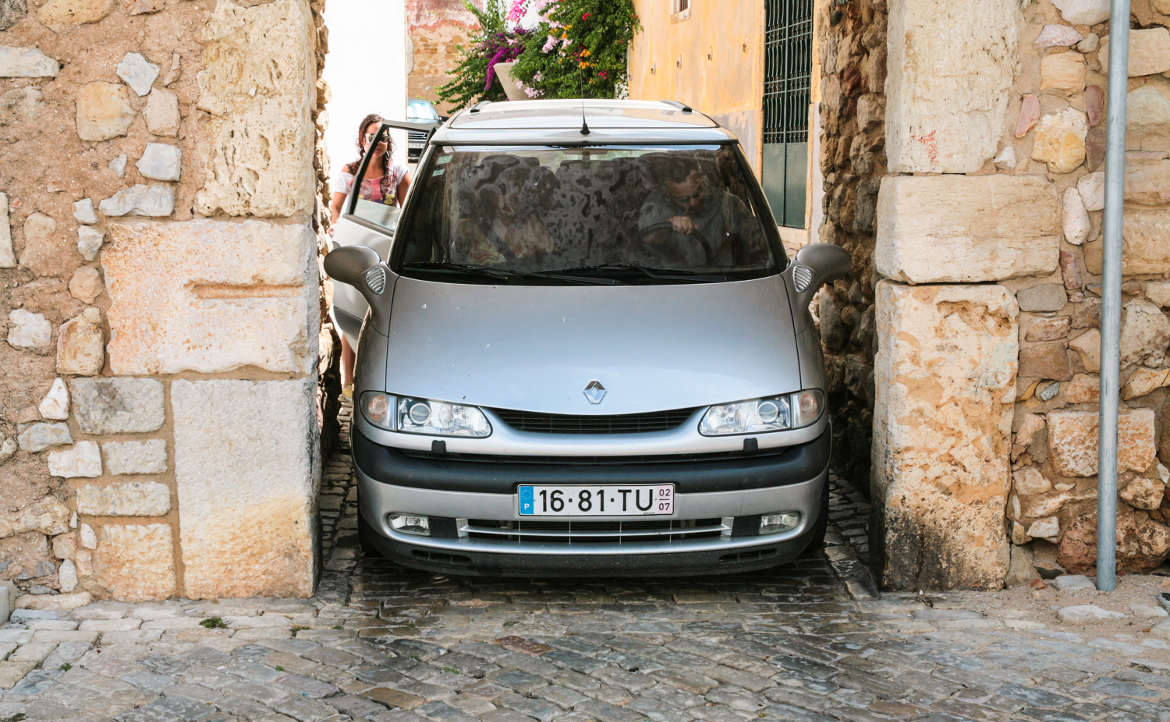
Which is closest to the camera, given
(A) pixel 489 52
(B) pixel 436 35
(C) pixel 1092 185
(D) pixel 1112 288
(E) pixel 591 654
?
(E) pixel 591 654

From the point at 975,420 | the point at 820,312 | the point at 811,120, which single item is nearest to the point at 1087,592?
the point at 975,420

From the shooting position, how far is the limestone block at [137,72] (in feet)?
14.6

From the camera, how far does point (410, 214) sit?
5375 mm

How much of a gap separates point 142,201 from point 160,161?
6.1 inches

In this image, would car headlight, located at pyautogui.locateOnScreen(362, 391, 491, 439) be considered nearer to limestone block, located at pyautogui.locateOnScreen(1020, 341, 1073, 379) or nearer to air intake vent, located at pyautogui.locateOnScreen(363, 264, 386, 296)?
air intake vent, located at pyautogui.locateOnScreen(363, 264, 386, 296)

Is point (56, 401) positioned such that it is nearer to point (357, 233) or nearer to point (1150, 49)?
point (357, 233)

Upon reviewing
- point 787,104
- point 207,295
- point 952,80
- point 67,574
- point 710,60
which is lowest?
point 67,574

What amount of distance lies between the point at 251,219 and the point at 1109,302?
3.08 metres

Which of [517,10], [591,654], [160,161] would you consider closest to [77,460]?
[160,161]

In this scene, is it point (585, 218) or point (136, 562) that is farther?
point (585, 218)

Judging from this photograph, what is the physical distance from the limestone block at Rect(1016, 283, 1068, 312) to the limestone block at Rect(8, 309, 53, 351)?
3.52 meters

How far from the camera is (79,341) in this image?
4.57m

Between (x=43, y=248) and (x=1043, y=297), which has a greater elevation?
(x=43, y=248)

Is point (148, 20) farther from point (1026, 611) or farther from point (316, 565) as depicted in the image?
point (1026, 611)
